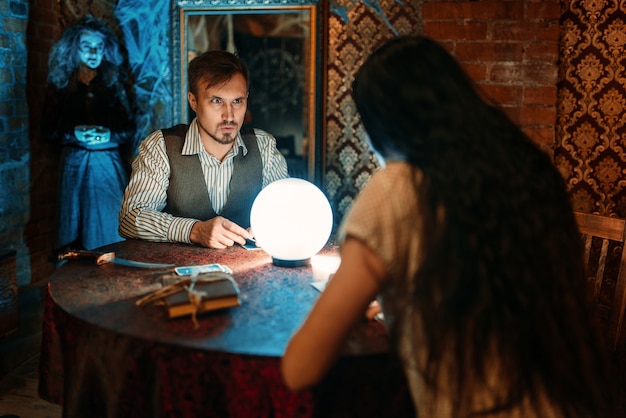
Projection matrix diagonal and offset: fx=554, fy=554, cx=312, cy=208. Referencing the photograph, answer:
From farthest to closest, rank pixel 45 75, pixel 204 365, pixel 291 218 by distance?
1. pixel 45 75
2. pixel 291 218
3. pixel 204 365

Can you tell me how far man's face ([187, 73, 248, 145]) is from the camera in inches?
89.1

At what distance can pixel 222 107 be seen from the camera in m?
2.28

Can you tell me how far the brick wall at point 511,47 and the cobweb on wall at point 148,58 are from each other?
1868mm

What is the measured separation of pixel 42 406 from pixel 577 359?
2.26 m

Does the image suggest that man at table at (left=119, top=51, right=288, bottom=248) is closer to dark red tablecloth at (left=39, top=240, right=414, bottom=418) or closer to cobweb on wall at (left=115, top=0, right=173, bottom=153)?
dark red tablecloth at (left=39, top=240, right=414, bottom=418)

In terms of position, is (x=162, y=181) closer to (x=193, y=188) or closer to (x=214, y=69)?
(x=193, y=188)

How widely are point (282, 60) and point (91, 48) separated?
3.72 feet

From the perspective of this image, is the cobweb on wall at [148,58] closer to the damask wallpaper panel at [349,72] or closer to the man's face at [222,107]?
the damask wallpaper panel at [349,72]

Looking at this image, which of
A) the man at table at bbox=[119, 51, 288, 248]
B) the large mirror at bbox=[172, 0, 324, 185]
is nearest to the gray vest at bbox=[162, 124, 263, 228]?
the man at table at bbox=[119, 51, 288, 248]

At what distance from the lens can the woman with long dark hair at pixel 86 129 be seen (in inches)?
128

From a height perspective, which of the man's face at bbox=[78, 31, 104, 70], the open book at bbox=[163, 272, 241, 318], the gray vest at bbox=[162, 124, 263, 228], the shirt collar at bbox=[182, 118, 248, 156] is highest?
the man's face at bbox=[78, 31, 104, 70]

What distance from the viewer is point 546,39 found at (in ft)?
8.47

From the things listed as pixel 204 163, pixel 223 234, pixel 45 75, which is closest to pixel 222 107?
pixel 204 163

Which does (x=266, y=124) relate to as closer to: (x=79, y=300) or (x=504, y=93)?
(x=504, y=93)
